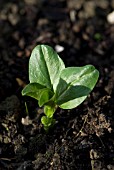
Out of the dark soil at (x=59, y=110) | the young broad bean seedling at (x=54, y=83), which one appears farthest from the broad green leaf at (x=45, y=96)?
the dark soil at (x=59, y=110)

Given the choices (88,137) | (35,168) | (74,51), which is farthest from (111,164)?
(74,51)

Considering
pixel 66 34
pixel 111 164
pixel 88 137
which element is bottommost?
pixel 111 164

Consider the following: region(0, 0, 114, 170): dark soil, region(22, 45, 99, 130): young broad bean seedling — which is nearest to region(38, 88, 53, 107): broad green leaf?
region(22, 45, 99, 130): young broad bean seedling

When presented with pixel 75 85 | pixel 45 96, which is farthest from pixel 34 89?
pixel 75 85

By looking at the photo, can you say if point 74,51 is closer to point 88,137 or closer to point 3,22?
point 3,22

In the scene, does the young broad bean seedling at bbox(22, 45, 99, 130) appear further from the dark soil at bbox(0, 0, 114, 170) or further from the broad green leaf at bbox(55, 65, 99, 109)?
the dark soil at bbox(0, 0, 114, 170)

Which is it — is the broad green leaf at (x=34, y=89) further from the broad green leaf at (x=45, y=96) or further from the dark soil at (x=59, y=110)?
the dark soil at (x=59, y=110)

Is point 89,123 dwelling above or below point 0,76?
below
